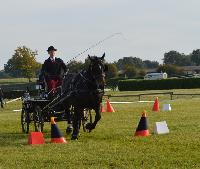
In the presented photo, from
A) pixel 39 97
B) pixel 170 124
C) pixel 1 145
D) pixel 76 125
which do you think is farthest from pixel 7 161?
pixel 170 124

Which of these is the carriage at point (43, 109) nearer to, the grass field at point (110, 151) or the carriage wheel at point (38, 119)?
the carriage wheel at point (38, 119)

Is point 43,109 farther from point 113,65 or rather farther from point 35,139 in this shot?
point 113,65

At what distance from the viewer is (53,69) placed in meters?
15.2

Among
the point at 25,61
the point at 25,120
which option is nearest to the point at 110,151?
the point at 25,120

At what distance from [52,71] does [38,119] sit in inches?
56.2

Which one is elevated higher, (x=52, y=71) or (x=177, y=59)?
(x=177, y=59)

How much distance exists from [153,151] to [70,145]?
2222 millimetres

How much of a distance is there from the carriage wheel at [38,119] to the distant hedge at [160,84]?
4957 centimetres

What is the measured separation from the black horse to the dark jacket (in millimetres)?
1487

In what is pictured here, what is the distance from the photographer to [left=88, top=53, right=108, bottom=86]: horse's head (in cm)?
1269

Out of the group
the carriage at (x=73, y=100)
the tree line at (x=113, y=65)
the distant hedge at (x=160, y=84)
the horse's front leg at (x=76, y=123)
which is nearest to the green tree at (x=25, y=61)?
the tree line at (x=113, y=65)

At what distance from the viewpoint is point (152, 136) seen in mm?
13273

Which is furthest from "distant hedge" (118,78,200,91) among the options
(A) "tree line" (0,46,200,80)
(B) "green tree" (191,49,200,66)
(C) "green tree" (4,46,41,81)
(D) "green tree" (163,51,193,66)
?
(D) "green tree" (163,51,193,66)

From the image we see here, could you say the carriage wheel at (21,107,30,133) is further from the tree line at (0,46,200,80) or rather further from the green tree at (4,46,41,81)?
the green tree at (4,46,41,81)
